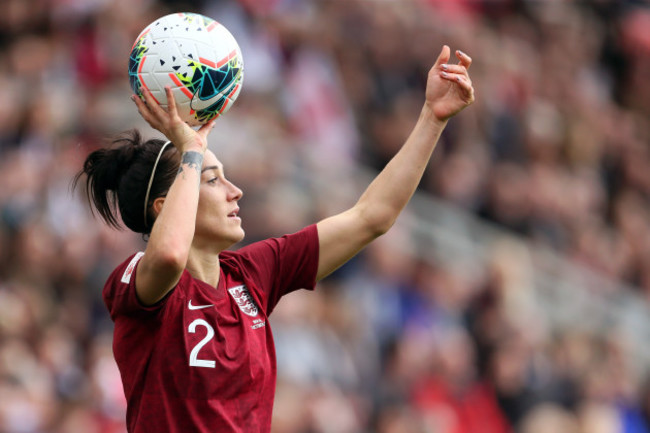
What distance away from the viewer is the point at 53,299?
23.1ft

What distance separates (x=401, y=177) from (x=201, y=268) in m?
0.83

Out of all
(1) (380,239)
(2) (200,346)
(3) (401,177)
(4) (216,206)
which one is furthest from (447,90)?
(1) (380,239)

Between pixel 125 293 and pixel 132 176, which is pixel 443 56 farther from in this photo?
pixel 125 293

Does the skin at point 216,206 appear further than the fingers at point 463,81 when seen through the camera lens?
No

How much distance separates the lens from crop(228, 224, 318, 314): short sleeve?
3959mm

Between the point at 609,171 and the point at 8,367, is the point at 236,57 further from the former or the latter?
the point at 609,171

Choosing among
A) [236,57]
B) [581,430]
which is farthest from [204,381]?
[581,430]

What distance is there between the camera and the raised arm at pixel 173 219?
3.33 meters

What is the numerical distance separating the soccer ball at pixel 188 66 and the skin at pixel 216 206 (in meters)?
0.06

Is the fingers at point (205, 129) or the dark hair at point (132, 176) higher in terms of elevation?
the fingers at point (205, 129)

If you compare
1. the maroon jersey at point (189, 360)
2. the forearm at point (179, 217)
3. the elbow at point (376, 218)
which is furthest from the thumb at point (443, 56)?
the maroon jersey at point (189, 360)

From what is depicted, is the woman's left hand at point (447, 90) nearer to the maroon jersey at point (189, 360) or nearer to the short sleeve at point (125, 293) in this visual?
the maroon jersey at point (189, 360)

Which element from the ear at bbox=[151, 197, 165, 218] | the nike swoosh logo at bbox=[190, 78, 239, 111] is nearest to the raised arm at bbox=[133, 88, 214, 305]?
the nike swoosh logo at bbox=[190, 78, 239, 111]

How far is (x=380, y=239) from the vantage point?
8.91 m
